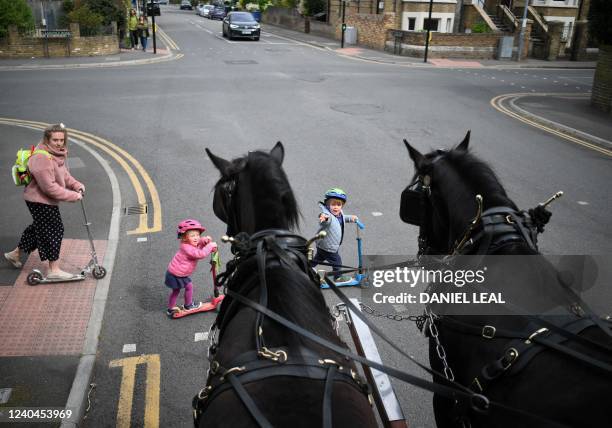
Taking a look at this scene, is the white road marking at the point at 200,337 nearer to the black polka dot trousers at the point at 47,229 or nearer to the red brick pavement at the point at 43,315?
the red brick pavement at the point at 43,315

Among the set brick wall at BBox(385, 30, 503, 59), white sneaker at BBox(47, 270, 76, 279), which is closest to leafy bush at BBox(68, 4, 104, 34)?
brick wall at BBox(385, 30, 503, 59)

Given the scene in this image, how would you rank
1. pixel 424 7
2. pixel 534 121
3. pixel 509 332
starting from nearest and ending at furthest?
pixel 509 332, pixel 534 121, pixel 424 7

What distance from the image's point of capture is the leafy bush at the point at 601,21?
54.1 feet

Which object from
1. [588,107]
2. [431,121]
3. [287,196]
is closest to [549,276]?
[287,196]

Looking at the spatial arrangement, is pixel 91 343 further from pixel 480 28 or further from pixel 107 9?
pixel 480 28

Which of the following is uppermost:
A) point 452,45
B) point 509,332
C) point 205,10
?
point 205,10

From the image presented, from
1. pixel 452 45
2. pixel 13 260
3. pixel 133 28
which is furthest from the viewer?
pixel 452 45

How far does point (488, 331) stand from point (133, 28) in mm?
30062

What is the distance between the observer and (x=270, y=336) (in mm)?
2883

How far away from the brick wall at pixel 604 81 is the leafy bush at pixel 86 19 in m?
23.5

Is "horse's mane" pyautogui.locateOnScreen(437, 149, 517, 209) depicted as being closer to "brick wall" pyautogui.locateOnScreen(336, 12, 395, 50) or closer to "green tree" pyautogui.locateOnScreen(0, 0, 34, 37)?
"green tree" pyautogui.locateOnScreen(0, 0, 34, 37)

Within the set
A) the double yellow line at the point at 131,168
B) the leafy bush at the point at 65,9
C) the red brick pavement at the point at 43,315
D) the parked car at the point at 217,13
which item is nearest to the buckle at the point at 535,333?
the red brick pavement at the point at 43,315

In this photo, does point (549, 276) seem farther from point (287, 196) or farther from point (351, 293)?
point (351, 293)

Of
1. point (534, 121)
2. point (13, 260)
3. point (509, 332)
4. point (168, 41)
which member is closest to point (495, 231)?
point (509, 332)
